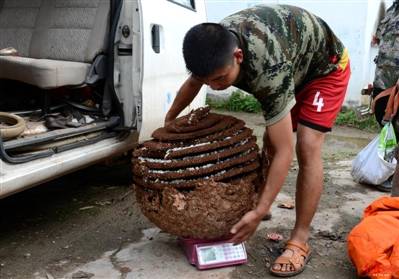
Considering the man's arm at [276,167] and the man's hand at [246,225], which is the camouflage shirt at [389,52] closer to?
the man's arm at [276,167]

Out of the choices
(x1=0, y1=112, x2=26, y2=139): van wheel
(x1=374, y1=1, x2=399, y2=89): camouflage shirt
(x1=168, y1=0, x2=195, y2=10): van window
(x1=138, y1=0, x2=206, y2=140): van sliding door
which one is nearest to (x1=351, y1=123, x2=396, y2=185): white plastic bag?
(x1=374, y1=1, x2=399, y2=89): camouflage shirt

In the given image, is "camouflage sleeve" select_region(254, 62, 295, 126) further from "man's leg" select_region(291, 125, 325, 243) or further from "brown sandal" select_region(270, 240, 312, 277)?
"brown sandal" select_region(270, 240, 312, 277)

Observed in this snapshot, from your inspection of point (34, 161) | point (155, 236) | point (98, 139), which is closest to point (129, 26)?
point (98, 139)

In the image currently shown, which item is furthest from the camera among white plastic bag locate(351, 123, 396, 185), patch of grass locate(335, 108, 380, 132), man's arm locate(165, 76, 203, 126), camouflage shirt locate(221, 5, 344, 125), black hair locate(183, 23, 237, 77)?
patch of grass locate(335, 108, 380, 132)

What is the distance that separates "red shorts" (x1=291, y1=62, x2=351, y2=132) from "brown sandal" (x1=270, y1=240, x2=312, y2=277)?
0.62m

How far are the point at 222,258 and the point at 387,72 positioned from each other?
6.80 ft

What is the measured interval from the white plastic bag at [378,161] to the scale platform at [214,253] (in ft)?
5.24

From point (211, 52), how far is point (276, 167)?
585mm

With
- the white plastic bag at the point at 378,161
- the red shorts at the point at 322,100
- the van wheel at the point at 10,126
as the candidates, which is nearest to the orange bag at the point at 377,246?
the red shorts at the point at 322,100

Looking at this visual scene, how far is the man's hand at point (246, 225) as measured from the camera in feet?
7.39

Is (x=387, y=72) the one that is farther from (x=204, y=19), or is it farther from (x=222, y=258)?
(x=222, y=258)

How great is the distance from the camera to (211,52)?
6.55 feet

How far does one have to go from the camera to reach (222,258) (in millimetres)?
2570

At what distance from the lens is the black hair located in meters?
2.00
